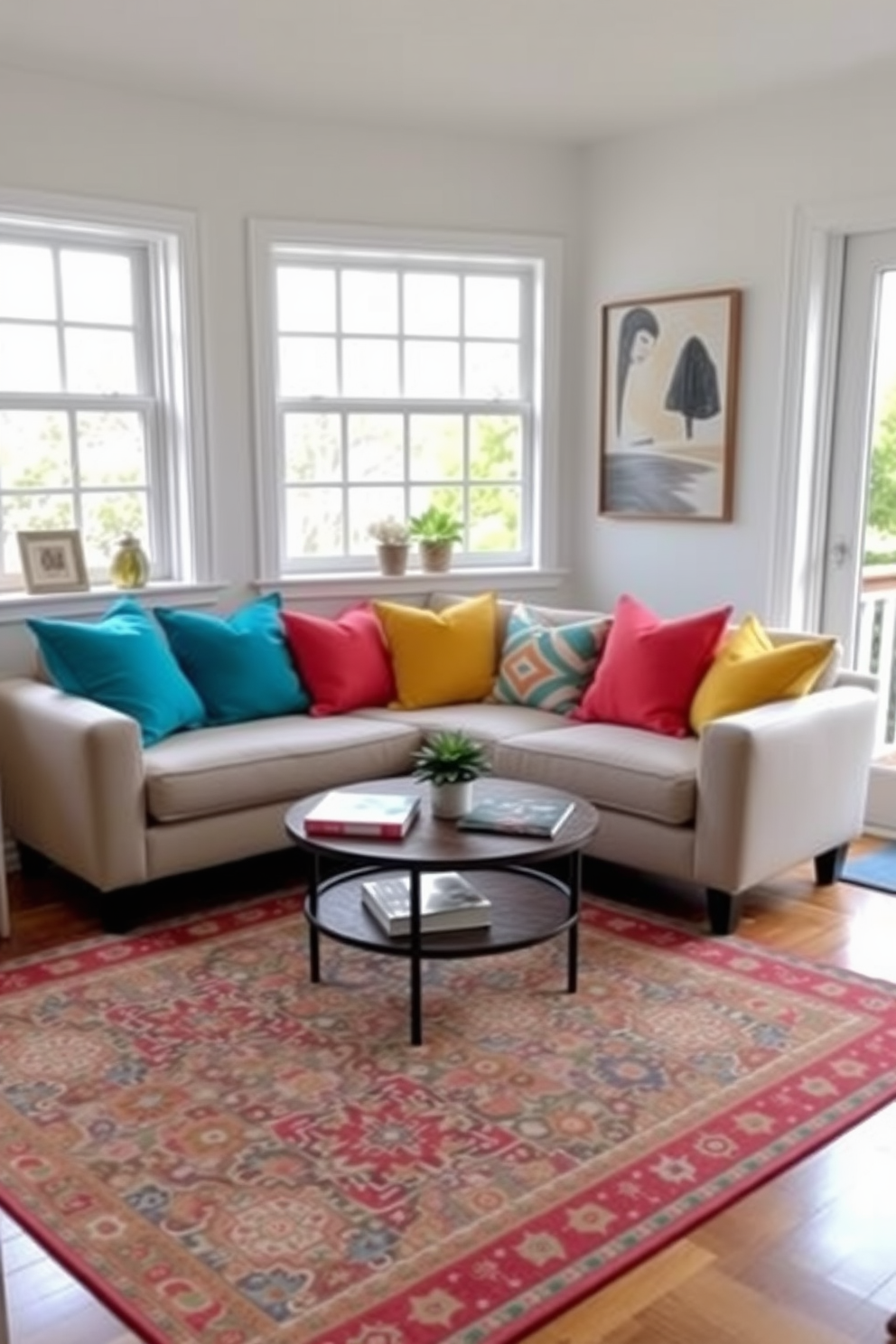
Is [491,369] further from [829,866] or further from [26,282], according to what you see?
[829,866]

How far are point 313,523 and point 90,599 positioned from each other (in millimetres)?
953

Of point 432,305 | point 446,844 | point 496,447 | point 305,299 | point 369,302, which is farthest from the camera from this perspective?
point 496,447

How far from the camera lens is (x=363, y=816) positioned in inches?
109

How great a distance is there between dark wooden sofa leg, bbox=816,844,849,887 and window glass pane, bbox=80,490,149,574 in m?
2.55

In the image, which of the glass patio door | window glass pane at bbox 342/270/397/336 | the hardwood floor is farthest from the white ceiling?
the hardwood floor

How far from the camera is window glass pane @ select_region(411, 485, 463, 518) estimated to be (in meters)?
4.73

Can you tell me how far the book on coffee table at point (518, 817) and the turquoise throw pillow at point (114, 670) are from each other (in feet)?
3.64

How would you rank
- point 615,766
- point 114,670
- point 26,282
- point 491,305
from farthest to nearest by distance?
point 491,305, point 26,282, point 114,670, point 615,766

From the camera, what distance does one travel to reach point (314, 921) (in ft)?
9.36

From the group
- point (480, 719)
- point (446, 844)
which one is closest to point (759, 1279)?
point (446, 844)

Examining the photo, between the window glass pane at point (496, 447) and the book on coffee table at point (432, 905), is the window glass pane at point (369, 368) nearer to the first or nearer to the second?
the window glass pane at point (496, 447)

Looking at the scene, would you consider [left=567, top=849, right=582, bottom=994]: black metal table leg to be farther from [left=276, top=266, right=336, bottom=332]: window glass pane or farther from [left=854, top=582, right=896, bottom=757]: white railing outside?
[left=276, top=266, right=336, bottom=332]: window glass pane

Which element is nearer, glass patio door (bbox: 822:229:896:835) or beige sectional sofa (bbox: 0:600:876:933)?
beige sectional sofa (bbox: 0:600:876:933)

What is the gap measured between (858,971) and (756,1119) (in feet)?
2.70
